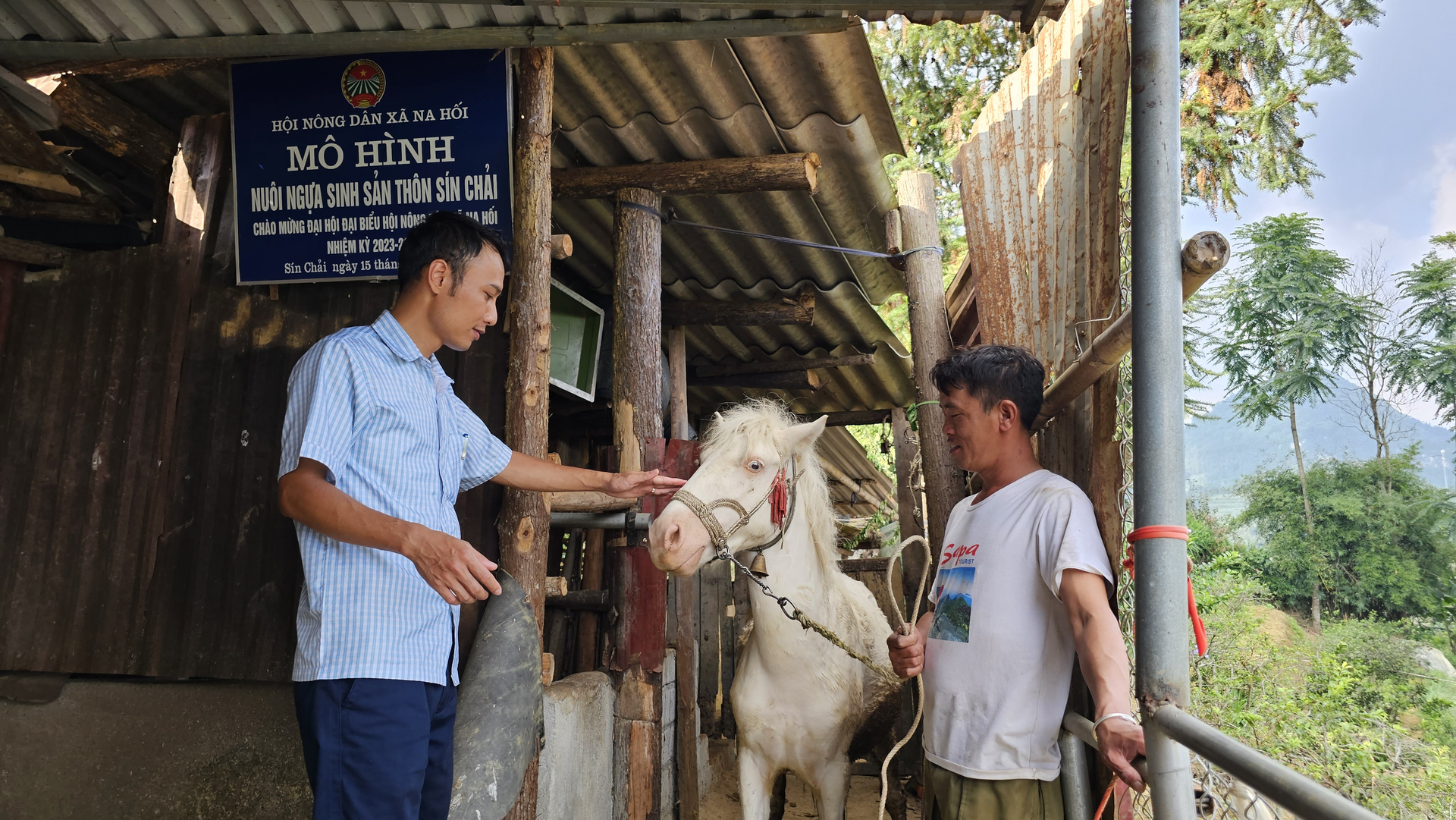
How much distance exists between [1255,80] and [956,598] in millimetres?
15346

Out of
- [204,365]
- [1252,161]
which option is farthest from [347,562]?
[1252,161]

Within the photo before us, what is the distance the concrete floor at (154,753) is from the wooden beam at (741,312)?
3.85 metres

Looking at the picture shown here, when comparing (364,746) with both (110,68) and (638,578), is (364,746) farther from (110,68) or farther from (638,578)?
(110,68)

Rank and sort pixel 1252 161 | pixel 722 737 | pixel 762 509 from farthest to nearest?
pixel 1252 161
pixel 722 737
pixel 762 509

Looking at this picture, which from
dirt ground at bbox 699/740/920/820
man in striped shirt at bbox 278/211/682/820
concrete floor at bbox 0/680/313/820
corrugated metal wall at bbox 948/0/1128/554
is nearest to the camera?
man in striped shirt at bbox 278/211/682/820

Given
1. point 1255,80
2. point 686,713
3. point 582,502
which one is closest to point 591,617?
point 686,713

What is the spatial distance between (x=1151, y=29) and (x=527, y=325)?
2.26m

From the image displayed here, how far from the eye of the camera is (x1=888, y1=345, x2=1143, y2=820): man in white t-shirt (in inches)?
74.2

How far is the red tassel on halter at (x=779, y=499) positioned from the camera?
9.91 feet

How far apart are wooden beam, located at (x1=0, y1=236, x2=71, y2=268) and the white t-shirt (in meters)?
4.05

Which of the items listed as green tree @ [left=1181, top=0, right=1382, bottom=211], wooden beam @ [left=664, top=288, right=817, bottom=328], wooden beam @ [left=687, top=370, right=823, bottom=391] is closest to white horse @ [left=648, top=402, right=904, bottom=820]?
wooden beam @ [left=664, top=288, right=817, bottom=328]

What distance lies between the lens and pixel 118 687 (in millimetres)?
3262

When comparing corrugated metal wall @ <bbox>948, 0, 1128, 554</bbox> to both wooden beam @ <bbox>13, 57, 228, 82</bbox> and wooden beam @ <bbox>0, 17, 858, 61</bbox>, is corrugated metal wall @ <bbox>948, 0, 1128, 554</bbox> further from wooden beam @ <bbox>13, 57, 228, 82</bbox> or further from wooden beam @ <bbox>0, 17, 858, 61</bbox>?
wooden beam @ <bbox>13, 57, 228, 82</bbox>

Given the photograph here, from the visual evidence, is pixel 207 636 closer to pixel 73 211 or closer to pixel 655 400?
pixel 655 400
